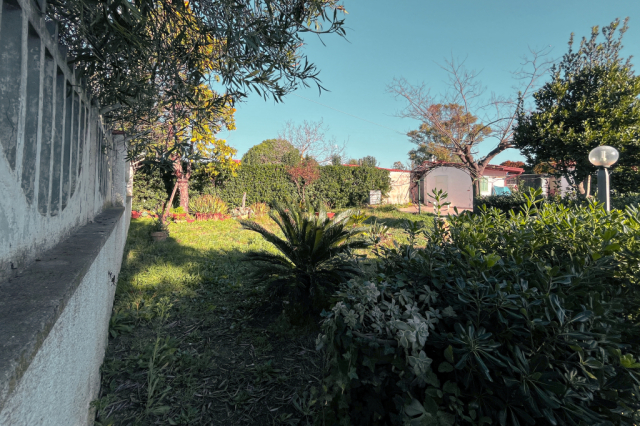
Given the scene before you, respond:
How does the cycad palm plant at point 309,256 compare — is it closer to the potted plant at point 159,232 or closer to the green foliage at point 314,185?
the potted plant at point 159,232

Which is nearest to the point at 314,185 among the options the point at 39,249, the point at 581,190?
the point at 581,190

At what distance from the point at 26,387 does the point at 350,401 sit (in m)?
1.07

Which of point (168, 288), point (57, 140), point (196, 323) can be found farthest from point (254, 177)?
point (57, 140)

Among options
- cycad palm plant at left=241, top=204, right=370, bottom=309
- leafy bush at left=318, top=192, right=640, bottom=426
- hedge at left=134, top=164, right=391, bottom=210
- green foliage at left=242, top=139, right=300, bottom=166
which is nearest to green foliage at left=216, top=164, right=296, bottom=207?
hedge at left=134, top=164, right=391, bottom=210

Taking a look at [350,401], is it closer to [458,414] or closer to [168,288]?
[458,414]

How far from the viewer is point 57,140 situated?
1.90 metres

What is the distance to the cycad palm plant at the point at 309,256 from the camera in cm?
341

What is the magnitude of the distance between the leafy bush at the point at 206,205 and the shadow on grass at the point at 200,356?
6649 mm

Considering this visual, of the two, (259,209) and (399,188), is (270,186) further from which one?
(399,188)

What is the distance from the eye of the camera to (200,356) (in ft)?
9.18

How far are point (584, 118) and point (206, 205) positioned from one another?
11930mm

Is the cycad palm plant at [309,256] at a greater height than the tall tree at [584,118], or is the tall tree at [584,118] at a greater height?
the tall tree at [584,118]

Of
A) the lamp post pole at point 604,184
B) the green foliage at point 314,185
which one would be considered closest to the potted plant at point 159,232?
the green foliage at point 314,185

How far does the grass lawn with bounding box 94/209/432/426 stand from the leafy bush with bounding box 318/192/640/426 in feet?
1.84
